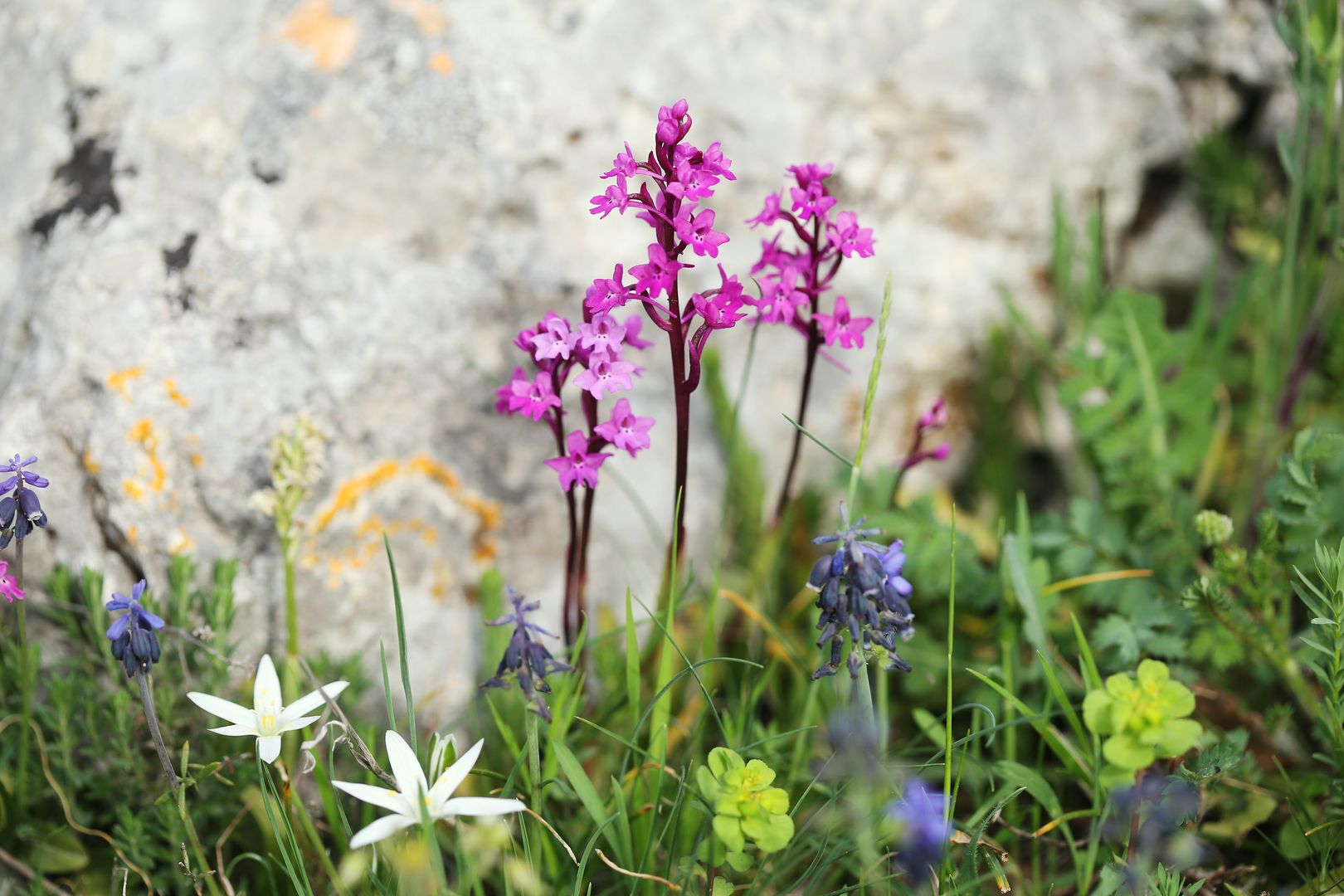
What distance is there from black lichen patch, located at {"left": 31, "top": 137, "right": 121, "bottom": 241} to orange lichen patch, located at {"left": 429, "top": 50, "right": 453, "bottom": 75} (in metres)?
0.91

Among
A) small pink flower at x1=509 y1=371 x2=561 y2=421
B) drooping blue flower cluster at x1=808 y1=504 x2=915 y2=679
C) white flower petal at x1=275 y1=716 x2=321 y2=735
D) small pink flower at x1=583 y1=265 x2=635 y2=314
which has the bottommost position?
white flower petal at x1=275 y1=716 x2=321 y2=735

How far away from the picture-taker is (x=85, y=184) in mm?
2895

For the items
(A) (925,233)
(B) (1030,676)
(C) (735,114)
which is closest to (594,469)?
(B) (1030,676)

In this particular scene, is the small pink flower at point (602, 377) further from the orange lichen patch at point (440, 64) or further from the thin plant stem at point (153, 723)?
the orange lichen patch at point (440, 64)

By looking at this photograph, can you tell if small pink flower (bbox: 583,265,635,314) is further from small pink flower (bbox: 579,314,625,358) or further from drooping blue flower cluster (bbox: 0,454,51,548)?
drooping blue flower cluster (bbox: 0,454,51,548)

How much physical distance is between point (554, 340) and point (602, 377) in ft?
0.42

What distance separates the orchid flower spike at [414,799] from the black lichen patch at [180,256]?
1.53 metres

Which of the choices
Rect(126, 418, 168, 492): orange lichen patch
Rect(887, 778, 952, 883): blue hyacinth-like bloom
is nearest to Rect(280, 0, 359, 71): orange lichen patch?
Rect(126, 418, 168, 492): orange lichen patch

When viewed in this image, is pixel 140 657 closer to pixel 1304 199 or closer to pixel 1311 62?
pixel 1311 62

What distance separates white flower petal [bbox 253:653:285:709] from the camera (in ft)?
6.46

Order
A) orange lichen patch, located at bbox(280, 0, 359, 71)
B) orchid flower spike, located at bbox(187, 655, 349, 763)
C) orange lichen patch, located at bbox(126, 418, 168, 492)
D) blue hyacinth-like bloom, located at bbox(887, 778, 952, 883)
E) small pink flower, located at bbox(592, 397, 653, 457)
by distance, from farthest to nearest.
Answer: orange lichen patch, located at bbox(280, 0, 359, 71) → orange lichen patch, located at bbox(126, 418, 168, 492) → small pink flower, located at bbox(592, 397, 653, 457) → orchid flower spike, located at bbox(187, 655, 349, 763) → blue hyacinth-like bloom, located at bbox(887, 778, 952, 883)

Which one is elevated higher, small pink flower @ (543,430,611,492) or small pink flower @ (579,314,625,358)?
small pink flower @ (579,314,625,358)

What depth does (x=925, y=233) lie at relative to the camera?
3559 millimetres

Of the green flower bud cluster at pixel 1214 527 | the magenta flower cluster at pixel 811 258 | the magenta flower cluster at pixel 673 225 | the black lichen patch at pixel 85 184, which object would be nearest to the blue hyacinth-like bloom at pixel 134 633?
the magenta flower cluster at pixel 673 225
